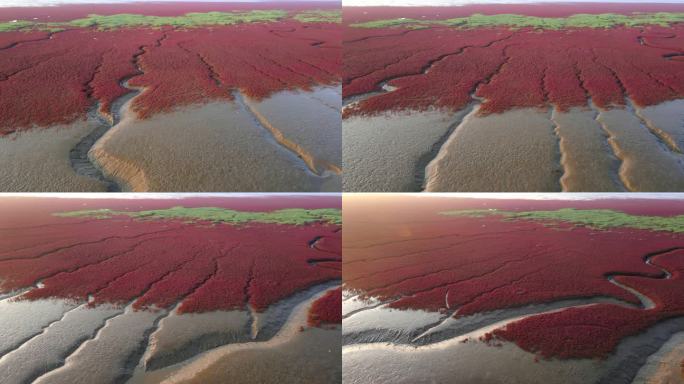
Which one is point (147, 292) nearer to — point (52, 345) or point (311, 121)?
point (52, 345)

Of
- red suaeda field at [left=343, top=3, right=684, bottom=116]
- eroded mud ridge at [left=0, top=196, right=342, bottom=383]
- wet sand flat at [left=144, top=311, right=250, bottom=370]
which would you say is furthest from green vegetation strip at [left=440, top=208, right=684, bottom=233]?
wet sand flat at [left=144, top=311, right=250, bottom=370]

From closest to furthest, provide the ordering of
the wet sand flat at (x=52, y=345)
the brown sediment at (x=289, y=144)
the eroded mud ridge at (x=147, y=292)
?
the wet sand flat at (x=52, y=345)
the eroded mud ridge at (x=147, y=292)
the brown sediment at (x=289, y=144)

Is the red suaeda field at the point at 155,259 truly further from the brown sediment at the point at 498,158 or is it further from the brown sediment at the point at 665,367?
the brown sediment at the point at 665,367

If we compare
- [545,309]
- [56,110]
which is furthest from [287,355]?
[56,110]

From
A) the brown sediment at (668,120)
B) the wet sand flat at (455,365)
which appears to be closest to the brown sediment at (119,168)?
the wet sand flat at (455,365)

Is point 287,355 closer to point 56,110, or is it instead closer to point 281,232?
point 281,232

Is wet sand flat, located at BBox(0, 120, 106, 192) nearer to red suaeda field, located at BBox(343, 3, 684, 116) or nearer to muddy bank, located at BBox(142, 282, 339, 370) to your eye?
muddy bank, located at BBox(142, 282, 339, 370)

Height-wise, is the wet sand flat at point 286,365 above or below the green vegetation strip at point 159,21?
below

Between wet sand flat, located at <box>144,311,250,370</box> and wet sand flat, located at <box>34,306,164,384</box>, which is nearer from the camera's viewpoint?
wet sand flat, located at <box>34,306,164,384</box>
